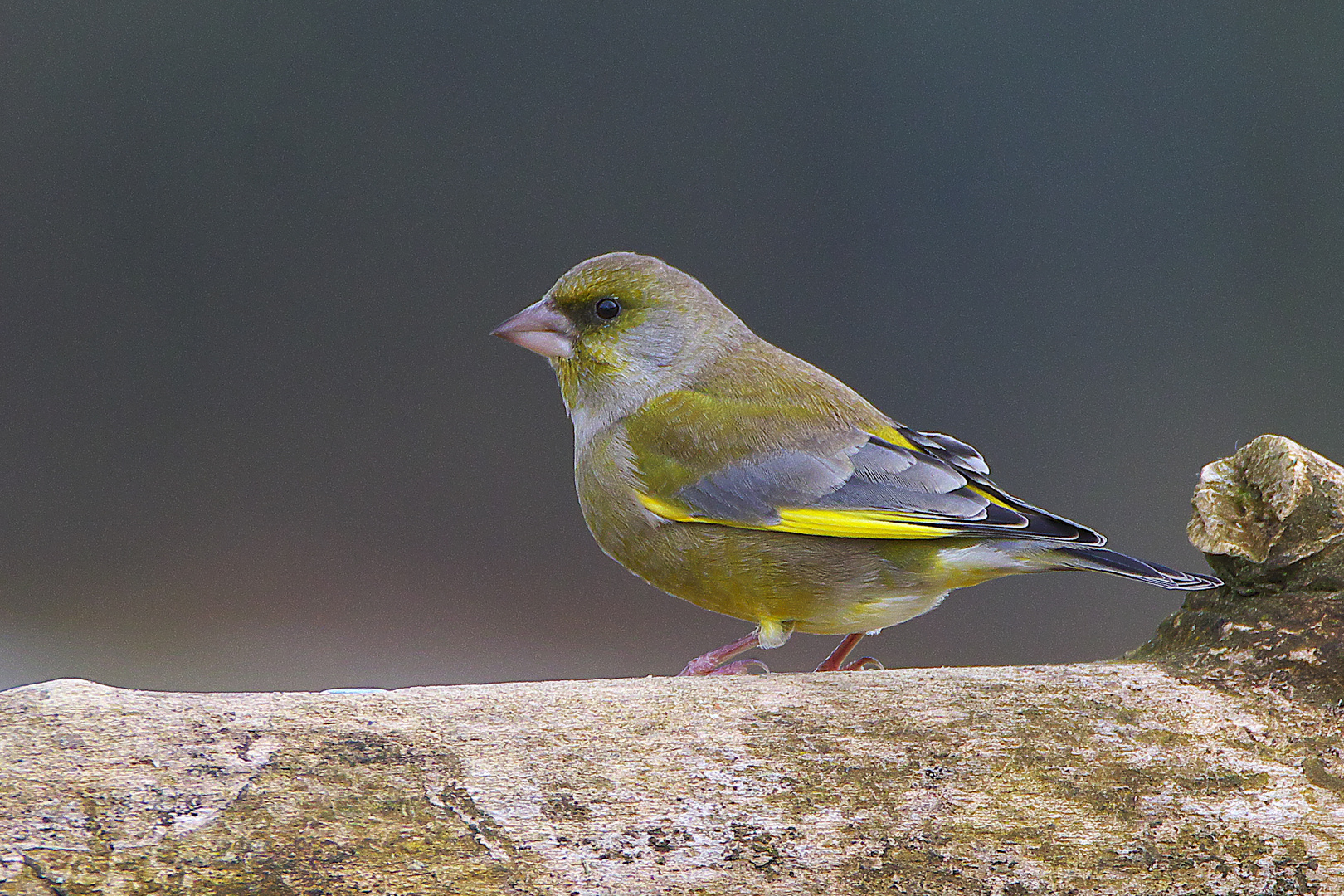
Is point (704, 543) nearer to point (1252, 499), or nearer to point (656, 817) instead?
point (656, 817)

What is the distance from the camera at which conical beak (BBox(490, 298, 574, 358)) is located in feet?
5.59

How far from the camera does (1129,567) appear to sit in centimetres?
133

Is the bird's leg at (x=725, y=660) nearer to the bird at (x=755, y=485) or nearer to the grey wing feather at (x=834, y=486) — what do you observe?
the bird at (x=755, y=485)

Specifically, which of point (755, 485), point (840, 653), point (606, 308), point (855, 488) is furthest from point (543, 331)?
point (840, 653)

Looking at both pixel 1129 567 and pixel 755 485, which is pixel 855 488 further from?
pixel 1129 567

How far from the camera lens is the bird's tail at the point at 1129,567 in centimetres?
127

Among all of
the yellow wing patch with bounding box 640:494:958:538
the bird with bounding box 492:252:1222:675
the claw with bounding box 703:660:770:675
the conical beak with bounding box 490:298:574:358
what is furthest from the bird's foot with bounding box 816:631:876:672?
the conical beak with bounding box 490:298:574:358

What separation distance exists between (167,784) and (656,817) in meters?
0.44

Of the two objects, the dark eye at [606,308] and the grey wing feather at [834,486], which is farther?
the dark eye at [606,308]

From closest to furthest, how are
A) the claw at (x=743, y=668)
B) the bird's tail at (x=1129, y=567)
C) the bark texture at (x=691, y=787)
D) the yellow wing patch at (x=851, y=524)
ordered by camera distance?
the bark texture at (x=691, y=787)
the bird's tail at (x=1129, y=567)
the yellow wing patch at (x=851, y=524)
the claw at (x=743, y=668)

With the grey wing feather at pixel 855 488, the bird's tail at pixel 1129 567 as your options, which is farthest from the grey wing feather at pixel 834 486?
the bird's tail at pixel 1129 567

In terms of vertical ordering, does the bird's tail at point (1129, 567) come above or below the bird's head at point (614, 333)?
below

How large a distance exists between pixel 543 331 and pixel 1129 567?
2.96ft

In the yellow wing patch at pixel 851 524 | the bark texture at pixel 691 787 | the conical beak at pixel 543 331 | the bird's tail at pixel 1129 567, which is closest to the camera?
the bark texture at pixel 691 787
